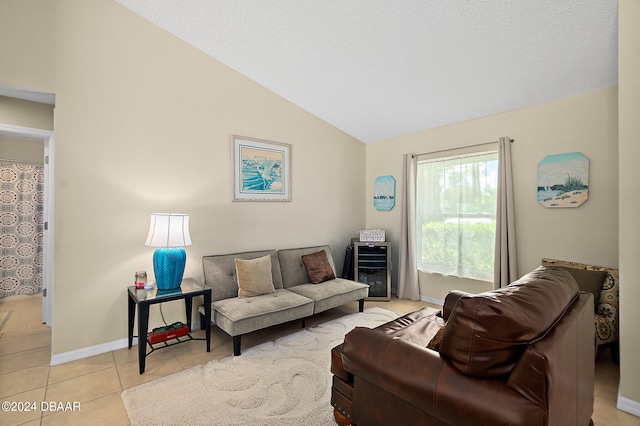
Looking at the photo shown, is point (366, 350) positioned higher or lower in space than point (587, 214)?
lower

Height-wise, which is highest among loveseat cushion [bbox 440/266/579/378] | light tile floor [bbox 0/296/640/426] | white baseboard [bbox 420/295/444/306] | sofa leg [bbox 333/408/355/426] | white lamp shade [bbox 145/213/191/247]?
white lamp shade [bbox 145/213/191/247]

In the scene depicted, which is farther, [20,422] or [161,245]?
[161,245]

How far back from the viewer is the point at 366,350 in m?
1.53

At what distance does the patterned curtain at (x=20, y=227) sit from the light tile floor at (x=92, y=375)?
1.25m

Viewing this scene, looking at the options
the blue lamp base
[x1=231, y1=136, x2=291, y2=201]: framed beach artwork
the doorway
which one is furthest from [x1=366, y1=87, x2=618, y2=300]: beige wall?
the doorway

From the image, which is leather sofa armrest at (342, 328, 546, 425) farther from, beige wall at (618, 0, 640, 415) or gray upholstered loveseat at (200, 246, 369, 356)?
beige wall at (618, 0, 640, 415)

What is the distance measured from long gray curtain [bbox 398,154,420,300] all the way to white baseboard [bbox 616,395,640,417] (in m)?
2.39

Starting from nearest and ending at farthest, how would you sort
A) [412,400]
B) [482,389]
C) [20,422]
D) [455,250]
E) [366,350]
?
[482,389]
[412,400]
[366,350]
[20,422]
[455,250]

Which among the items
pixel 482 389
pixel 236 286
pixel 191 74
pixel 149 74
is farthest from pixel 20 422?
pixel 191 74

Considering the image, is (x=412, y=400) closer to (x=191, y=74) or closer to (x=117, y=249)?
(x=117, y=249)

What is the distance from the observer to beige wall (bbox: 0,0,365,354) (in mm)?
2604

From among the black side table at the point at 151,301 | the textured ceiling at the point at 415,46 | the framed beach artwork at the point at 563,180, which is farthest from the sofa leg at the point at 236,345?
the framed beach artwork at the point at 563,180

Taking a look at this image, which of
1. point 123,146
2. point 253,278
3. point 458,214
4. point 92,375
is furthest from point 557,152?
point 92,375

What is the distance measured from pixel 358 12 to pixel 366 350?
2538 millimetres
